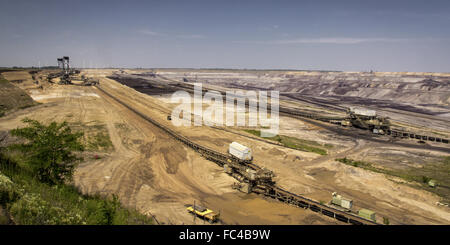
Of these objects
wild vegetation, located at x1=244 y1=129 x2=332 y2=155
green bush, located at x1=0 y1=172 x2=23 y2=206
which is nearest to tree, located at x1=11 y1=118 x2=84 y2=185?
green bush, located at x1=0 y1=172 x2=23 y2=206

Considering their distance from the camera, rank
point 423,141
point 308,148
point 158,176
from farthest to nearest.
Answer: point 423,141 → point 308,148 → point 158,176

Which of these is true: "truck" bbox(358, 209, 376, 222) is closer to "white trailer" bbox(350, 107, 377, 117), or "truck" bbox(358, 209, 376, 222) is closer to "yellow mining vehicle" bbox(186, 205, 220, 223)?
"yellow mining vehicle" bbox(186, 205, 220, 223)

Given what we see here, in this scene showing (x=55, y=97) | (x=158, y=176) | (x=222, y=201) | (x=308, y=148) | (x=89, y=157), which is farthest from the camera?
(x=55, y=97)

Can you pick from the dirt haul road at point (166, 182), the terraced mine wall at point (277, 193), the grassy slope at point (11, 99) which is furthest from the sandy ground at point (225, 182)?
the grassy slope at point (11, 99)
